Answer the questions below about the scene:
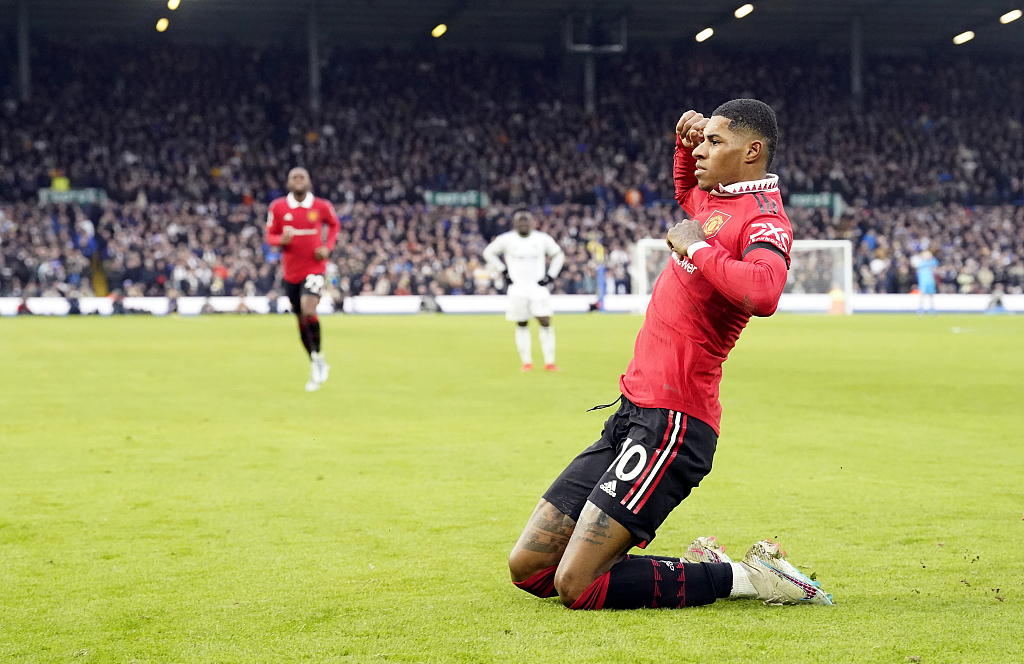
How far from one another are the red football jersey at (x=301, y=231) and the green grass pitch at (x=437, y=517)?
1351 mm

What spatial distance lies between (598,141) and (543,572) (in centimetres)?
4395

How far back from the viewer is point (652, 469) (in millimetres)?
3998

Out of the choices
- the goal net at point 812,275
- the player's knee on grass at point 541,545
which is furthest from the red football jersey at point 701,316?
the goal net at point 812,275

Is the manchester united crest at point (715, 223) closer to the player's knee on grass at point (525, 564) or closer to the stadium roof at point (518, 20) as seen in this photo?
the player's knee on grass at point (525, 564)

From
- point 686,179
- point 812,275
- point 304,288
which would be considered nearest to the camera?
point 686,179

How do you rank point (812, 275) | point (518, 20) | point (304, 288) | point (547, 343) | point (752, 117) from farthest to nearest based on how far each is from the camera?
point (518, 20) < point (812, 275) < point (547, 343) < point (304, 288) < point (752, 117)

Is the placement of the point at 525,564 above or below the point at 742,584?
above

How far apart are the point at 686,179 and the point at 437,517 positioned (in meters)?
2.24

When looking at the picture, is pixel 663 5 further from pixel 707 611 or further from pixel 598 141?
pixel 707 611

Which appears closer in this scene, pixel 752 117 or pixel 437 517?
pixel 752 117

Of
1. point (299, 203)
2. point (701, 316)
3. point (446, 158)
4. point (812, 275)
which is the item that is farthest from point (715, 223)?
point (446, 158)

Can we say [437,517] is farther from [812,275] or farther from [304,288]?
[812,275]

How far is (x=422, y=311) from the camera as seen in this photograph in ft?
120

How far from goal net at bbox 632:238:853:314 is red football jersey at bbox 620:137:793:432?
31.3 metres
